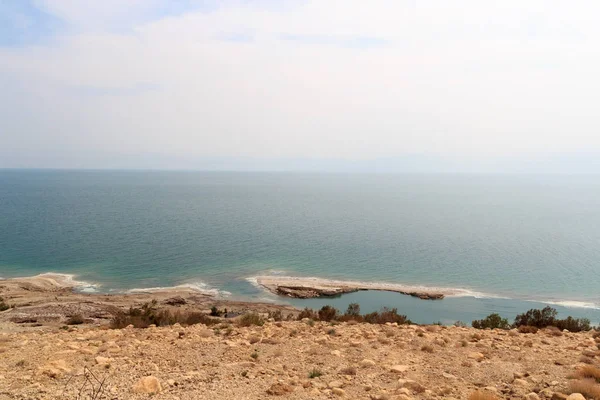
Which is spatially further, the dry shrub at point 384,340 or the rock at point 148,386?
the dry shrub at point 384,340

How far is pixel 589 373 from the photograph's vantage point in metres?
9.40

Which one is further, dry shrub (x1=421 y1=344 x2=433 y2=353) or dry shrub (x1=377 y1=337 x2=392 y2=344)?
dry shrub (x1=377 y1=337 x2=392 y2=344)

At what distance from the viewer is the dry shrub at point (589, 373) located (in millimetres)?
9305

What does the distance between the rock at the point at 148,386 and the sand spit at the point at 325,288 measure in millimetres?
29872

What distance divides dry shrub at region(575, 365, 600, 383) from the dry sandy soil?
24 cm

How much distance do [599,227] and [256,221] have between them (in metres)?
74.1

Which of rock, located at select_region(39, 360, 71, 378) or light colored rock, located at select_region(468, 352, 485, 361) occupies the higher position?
rock, located at select_region(39, 360, 71, 378)

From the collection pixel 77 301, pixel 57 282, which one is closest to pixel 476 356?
pixel 77 301

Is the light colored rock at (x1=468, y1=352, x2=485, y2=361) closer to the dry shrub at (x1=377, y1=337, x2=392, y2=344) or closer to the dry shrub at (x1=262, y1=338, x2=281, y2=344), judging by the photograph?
the dry shrub at (x1=377, y1=337, x2=392, y2=344)

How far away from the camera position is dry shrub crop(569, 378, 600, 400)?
8117mm

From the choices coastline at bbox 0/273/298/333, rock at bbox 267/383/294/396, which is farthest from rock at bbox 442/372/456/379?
coastline at bbox 0/273/298/333

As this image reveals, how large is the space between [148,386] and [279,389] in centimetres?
292

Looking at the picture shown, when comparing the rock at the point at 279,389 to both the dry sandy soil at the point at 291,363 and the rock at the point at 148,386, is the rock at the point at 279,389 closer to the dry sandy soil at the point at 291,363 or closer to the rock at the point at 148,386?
the dry sandy soil at the point at 291,363

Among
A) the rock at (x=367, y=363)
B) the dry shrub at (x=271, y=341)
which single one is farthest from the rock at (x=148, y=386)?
the rock at (x=367, y=363)
